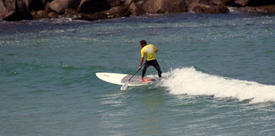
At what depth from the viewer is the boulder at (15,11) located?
37.0m

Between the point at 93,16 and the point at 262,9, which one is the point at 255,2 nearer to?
the point at 262,9

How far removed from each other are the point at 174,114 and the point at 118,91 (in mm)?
4246

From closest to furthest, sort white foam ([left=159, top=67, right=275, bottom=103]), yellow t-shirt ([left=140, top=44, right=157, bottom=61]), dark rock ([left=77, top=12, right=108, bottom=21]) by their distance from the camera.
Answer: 1. white foam ([left=159, top=67, right=275, bottom=103])
2. yellow t-shirt ([left=140, top=44, right=157, bottom=61])
3. dark rock ([left=77, top=12, right=108, bottom=21])

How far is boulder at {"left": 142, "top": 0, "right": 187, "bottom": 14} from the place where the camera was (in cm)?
3787

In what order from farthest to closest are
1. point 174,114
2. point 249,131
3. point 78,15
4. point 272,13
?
point 78,15, point 272,13, point 174,114, point 249,131

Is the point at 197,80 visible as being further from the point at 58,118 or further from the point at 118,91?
the point at 58,118

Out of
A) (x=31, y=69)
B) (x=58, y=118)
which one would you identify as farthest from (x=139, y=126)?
(x=31, y=69)

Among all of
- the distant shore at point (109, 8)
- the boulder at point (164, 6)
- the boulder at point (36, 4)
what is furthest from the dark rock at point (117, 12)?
the boulder at point (36, 4)

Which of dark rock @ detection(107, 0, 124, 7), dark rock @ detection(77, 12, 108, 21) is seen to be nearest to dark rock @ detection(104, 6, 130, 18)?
dark rock @ detection(77, 12, 108, 21)

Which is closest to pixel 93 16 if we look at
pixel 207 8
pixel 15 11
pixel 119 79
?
pixel 15 11

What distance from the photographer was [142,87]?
15.7 meters

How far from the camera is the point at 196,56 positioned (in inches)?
835

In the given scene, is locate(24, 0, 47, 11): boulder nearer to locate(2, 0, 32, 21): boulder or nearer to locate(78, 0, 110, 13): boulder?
locate(2, 0, 32, 21): boulder

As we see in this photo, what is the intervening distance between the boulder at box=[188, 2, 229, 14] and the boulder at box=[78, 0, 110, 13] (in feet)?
26.5
